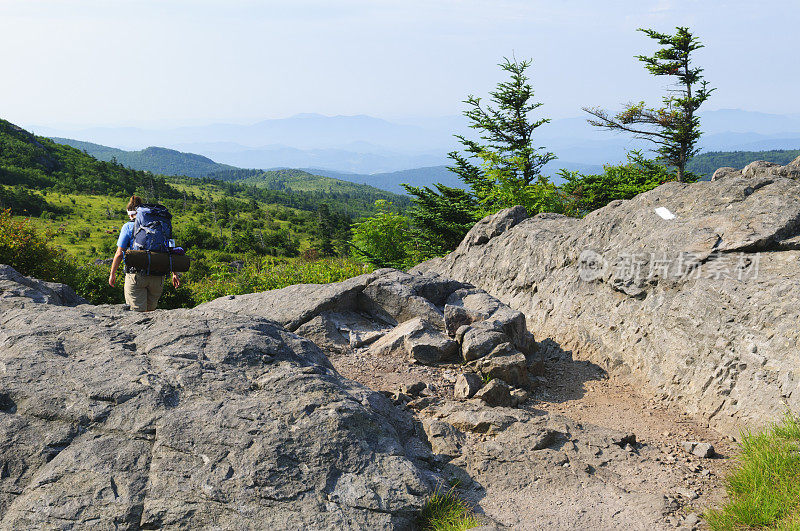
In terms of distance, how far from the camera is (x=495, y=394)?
323 inches

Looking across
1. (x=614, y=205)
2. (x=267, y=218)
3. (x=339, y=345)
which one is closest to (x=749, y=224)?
(x=614, y=205)

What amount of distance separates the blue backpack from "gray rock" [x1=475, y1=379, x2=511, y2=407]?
649 cm

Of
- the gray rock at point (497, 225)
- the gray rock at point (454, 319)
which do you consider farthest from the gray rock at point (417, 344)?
the gray rock at point (497, 225)

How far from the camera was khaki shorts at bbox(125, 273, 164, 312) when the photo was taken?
940 cm

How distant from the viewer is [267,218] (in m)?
123

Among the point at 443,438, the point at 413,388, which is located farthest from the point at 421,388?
the point at 443,438

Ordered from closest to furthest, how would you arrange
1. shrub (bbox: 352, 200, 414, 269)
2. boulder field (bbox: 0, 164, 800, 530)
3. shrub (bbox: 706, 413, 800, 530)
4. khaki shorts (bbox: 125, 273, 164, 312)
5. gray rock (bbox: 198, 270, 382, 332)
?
1. boulder field (bbox: 0, 164, 800, 530)
2. shrub (bbox: 706, 413, 800, 530)
3. khaki shorts (bbox: 125, 273, 164, 312)
4. gray rock (bbox: 198, 270, 382, 332)
5. shrub (bbox: 352, 200, 414, 269)

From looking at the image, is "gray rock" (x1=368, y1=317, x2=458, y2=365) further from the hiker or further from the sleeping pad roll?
the hiker

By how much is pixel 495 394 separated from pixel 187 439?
16.2 feet

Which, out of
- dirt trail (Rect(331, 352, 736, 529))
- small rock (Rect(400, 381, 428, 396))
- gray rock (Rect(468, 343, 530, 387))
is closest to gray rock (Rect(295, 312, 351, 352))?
dirt trail (Rect(331, 352, 736, 529))

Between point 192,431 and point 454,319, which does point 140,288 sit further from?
point 454,319

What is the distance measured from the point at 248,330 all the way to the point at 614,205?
10.3 meters

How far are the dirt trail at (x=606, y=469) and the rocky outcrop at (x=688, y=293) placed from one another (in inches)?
26.2

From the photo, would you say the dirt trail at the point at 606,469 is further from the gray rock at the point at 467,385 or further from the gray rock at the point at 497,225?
the gray rock at the point at 497,225
